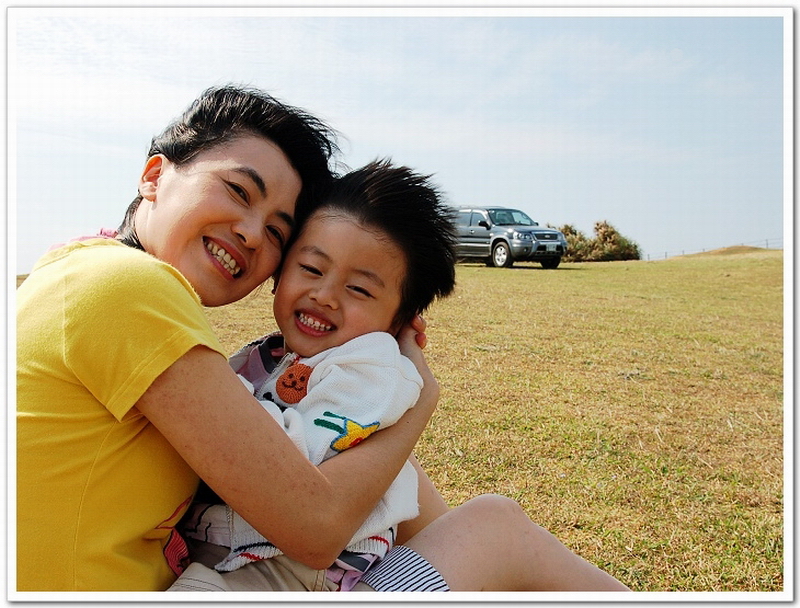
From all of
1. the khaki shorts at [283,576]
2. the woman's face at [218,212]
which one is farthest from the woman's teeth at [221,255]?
the khaki shorts at [283,576]

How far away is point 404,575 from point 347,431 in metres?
0.35

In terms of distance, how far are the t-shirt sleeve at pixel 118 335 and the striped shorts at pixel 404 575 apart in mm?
713

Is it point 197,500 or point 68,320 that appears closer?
point 68,320

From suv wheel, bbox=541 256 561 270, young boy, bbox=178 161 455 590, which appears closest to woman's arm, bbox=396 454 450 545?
young boy, bbox=178 161 455 590

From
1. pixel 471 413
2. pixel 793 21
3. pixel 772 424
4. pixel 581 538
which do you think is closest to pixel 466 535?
pixel 581 538

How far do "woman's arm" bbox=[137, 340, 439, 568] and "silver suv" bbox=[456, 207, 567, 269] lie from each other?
1520 cm

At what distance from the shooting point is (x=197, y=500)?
6.04 feet

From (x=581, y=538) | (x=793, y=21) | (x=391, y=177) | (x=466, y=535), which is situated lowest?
(x=581, y=538)

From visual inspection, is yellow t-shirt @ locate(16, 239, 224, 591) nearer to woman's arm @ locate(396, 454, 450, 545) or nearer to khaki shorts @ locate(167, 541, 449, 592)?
khaki shorts @ locate(167, 541, 449, 592)

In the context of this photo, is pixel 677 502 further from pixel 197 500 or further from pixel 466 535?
pixel 197 500

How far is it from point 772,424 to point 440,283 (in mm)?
3312

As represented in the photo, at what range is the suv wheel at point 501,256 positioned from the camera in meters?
17.2

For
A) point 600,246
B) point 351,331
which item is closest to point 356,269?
point 351,331

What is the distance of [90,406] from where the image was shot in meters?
1.46
